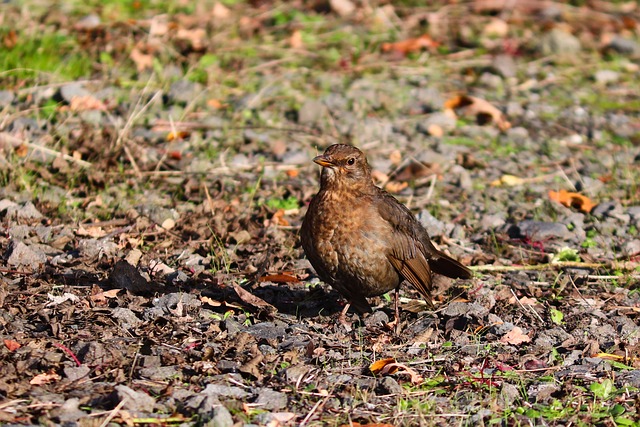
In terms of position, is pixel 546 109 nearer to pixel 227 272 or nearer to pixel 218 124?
pixel 218 124

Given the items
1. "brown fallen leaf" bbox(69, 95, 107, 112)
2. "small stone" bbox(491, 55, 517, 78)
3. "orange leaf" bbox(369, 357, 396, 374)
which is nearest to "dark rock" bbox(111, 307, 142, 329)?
"orange leaf" bbox(369, 357, 396, 374)

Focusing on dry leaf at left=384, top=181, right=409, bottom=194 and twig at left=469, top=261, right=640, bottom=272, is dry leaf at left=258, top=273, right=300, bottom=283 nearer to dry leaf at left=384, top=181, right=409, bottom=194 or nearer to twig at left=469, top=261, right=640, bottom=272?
twig at left=469, top=261, right=640, bottom=272

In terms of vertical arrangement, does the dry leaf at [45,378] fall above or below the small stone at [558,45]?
above

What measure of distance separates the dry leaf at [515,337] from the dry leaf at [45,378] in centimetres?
243

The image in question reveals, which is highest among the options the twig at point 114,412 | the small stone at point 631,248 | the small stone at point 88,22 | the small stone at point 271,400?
the small stone at point 88,22

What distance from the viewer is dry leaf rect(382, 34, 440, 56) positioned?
36.0 feet

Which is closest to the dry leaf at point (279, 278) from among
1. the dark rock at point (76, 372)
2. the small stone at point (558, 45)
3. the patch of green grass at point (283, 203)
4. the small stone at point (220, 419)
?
the patch of green grass at point (283, 203)

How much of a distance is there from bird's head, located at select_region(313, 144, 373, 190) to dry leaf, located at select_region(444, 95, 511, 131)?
3.76 metres

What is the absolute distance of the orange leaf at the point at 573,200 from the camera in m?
7.89

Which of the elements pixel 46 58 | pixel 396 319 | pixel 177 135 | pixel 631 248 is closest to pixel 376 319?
pixel 396 319

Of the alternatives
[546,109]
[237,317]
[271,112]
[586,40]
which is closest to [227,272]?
[237,317]

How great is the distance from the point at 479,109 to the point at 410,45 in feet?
5.66

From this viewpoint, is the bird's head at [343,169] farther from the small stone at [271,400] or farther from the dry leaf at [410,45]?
the dry leaf at [410,45]

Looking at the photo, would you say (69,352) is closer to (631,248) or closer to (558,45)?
(631,248)
